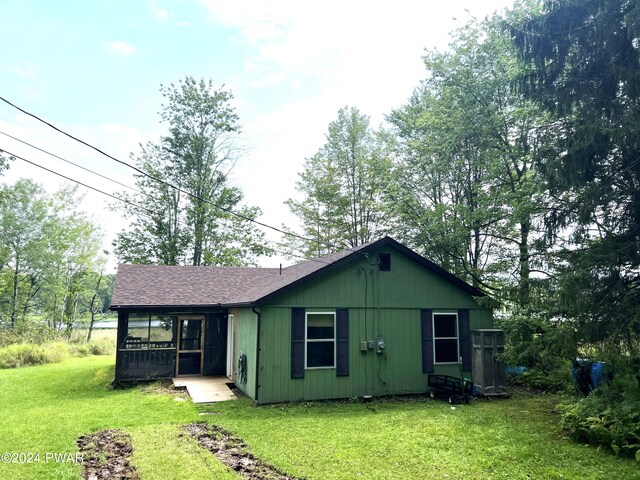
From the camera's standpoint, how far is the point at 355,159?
969 inches

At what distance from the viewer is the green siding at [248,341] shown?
31.9 feet

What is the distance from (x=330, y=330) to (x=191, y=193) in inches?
691

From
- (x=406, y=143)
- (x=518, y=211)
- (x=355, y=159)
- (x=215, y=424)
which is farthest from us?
(x=355, y=159)

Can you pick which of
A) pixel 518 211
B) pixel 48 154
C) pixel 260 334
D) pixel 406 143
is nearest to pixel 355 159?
pixel 406 143

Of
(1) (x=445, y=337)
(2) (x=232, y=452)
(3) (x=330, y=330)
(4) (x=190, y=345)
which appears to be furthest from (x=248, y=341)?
(1) (x=445, y=337)

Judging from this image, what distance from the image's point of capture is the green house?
31.4ft

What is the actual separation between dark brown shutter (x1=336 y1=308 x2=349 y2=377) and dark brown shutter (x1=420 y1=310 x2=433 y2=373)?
6.93 feet

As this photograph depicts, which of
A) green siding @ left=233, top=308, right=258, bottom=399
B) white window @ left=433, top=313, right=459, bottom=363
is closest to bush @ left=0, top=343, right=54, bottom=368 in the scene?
green siding @ left=233, top=308, right=258, bottom=399

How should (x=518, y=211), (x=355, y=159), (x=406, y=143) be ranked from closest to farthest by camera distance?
1. (x=518, y=211)
2. (x=406, y=143)
3. (x=355, y=159)

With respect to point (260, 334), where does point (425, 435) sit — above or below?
below

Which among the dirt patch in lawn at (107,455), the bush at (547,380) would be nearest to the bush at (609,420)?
the bush at (547,380)

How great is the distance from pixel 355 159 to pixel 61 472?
21595 millimetres

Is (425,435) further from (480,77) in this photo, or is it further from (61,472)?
(480,77)

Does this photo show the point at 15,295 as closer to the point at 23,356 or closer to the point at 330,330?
the point at 23,356
